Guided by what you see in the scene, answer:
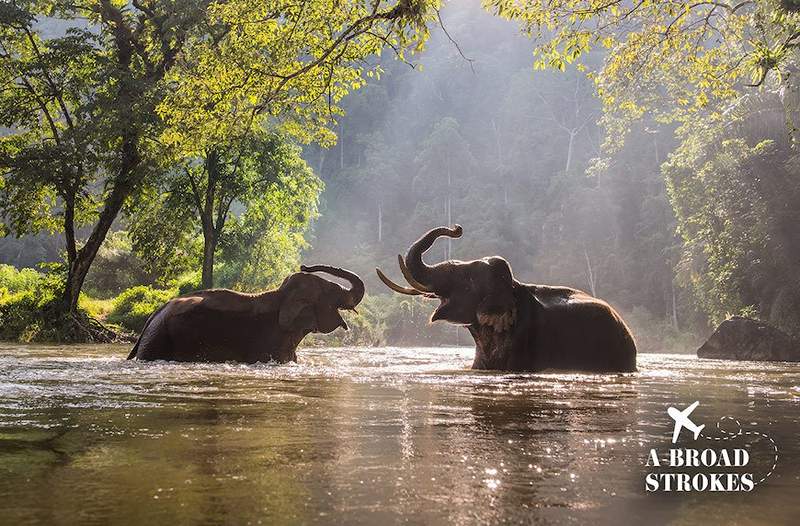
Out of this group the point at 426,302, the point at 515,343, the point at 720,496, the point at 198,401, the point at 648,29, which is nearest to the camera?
the point at 720,496

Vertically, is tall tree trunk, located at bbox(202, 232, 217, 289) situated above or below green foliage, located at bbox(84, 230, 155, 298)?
below

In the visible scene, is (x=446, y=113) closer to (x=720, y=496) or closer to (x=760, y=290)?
(x=760, y=290)

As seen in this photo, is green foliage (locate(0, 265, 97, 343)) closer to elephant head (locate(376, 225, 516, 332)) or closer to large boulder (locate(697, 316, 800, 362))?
elephant head (locate(376, 225, 516, 332))

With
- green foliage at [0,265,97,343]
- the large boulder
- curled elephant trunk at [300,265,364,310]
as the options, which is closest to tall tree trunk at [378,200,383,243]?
green foliage at [0,265,97,343]

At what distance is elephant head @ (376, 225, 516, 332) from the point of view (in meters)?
8.91

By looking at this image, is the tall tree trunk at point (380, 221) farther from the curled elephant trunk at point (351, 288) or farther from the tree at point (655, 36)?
the curled elephant trunk at point (351, 288)

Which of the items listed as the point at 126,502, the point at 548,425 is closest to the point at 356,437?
the point at 548,425

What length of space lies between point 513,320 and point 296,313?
9.55ft

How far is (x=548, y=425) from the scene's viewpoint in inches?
145

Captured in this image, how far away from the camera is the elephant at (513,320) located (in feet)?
29.3

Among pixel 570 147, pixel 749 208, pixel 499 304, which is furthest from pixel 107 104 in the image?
pixel 570 147

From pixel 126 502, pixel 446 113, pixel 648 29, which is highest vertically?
pixel 446 113

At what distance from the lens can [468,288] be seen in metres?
9.07

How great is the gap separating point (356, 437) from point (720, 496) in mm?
1504
